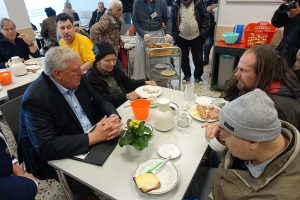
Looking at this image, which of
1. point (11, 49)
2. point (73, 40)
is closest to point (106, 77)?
point (73, 40)

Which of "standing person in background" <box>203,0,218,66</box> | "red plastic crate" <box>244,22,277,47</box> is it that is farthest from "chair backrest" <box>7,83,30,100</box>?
"standing person in background" <box>203,0,218,66</box>

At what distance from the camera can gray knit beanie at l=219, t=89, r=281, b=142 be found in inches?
30.5

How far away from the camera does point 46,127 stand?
127cm

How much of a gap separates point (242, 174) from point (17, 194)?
103 centimetres

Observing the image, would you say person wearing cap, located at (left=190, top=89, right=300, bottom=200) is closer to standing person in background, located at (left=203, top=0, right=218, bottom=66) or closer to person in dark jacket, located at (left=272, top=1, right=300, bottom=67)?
person in dark jacket, located at (left=272, top=1, right=300, bottom=67)

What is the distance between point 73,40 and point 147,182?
210cm

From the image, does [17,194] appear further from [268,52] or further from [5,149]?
[268,52]

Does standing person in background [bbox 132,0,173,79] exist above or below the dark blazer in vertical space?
above

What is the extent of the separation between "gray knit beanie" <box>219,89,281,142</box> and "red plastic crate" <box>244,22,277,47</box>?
8.38 feet

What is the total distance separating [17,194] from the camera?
103 cm

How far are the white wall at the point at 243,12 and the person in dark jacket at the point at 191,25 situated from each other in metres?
0.32

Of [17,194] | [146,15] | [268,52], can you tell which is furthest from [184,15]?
[17,194]

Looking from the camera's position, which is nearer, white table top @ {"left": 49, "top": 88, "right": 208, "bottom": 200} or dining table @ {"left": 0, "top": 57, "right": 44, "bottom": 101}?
white table top @ {"left": 49, "top": 88, "right": 208, "bottom": 200}

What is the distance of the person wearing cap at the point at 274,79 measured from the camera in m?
1.29
